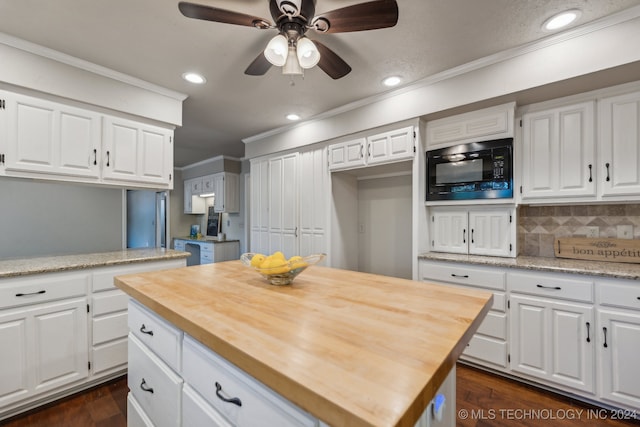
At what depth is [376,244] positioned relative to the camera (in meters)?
3.58

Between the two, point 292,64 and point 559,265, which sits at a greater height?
point 292,64

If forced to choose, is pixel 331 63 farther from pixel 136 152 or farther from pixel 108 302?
A: pixel 108 302

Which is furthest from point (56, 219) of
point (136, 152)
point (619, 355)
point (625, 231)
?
point (625, 231)

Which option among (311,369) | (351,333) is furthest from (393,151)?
(311,369)

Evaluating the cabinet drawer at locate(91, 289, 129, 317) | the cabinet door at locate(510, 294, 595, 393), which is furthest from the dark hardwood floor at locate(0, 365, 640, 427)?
the cabinet drawer at locate(91, 289, 129, 317)

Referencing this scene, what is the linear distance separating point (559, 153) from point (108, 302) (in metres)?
3.67

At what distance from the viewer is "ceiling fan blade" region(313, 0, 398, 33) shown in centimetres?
134

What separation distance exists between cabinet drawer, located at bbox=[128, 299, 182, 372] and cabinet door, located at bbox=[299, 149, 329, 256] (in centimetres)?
219

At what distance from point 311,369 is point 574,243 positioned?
268 cm

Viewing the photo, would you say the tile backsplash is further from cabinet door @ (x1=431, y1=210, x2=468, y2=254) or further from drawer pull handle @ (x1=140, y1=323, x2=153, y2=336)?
drawer pull handle @ (x1=140, y1=323, x2=153, y2=336)

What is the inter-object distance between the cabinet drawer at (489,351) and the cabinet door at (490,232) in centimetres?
72

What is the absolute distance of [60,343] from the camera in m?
1.94

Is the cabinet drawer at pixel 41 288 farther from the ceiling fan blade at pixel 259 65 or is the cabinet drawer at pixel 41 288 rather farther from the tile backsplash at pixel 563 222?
the tile backsplash at pixel 563 222

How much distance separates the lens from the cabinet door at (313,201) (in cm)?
337
